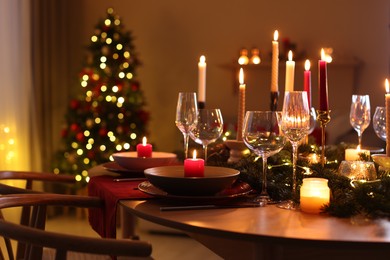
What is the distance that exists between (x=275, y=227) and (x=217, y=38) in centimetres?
475

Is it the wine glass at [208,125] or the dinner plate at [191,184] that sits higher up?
the wine glass at [208,125]

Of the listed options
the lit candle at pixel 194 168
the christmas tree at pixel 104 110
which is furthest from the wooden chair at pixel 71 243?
the christmas tree at pixel 104 110

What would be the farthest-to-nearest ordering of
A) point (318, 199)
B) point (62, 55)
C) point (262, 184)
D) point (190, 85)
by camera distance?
point (190, 85) < point (62, 55) < point (262, 184) < point (318, 199)

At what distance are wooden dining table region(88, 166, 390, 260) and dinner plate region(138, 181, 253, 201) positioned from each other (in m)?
0.02

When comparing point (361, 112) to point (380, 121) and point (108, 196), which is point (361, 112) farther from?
point (108, 196)

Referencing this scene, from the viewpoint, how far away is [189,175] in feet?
5.53

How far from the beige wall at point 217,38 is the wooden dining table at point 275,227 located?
13.2ft

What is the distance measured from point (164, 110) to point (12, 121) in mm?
1753

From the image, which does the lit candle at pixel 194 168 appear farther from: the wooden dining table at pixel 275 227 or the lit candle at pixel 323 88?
the lit candle at pixel 323 88

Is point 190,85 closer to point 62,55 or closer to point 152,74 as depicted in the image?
point 152,74

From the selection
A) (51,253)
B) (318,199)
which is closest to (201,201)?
(318,199)

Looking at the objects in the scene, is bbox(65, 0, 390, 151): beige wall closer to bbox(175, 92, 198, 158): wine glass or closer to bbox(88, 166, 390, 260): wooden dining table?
bbox(175, 92, 198, 158): wine glass

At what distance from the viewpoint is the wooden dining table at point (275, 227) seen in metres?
1.23

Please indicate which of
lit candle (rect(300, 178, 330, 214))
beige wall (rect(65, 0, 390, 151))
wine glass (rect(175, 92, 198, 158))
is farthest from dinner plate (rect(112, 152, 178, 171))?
beige wall (rect(65, 0, 390, 151))
